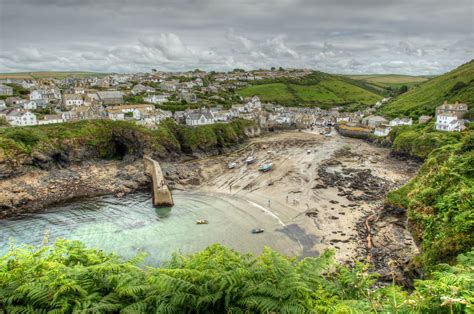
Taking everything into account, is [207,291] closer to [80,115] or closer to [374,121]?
[80,115]

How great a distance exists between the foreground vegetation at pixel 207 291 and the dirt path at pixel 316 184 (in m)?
20.8

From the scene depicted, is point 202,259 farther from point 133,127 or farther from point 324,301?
point 133,127

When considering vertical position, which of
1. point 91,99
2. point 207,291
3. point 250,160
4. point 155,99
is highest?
point 155,99

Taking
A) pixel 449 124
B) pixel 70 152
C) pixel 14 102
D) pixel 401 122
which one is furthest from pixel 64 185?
pixel 401 122

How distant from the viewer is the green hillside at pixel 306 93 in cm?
16325

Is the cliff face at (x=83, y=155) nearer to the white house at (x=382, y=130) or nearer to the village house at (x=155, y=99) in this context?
the village house at (x=155, y=99)

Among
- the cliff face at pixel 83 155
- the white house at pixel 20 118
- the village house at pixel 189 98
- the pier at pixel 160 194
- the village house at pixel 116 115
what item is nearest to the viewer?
the pier at pixel 160 194

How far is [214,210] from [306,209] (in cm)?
1186

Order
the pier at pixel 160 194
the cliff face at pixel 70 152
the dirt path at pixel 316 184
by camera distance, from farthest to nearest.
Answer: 1. the cliff face at pixel 70 152
2. the pier at pixel 160 194
3. the dirt path at pixel 316 184

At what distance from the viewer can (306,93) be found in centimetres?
17512

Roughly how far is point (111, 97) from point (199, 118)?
39029 mm

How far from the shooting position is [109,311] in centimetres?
616

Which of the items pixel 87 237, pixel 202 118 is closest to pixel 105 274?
pixel 87 237

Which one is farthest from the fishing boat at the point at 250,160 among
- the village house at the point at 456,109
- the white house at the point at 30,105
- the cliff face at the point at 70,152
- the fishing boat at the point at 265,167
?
the white house at the point at 30,105
